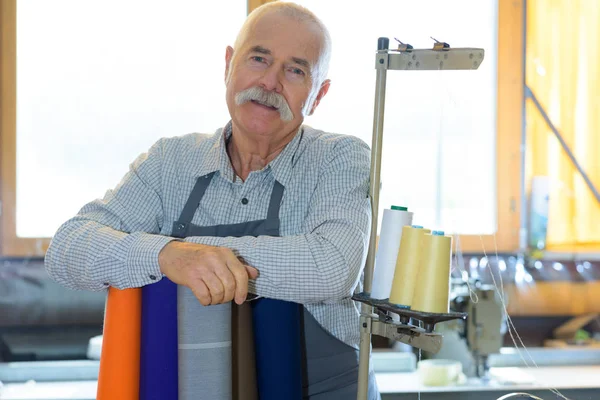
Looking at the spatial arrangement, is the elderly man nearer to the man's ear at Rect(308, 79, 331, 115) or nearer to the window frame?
the man's ear at Rect(308, 79, 331, 115)

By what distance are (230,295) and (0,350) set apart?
2282mm

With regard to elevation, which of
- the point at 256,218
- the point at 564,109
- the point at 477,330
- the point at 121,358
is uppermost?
the point at 564,109

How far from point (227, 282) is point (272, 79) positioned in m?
0.54

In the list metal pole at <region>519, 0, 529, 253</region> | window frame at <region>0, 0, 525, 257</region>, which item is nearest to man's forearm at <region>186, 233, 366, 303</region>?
window frame at <region>0, 0, 525, 257</region>

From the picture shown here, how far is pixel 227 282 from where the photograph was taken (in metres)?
1.18

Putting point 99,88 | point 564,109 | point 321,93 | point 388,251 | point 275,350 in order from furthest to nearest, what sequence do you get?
point 564,109
point 99,88
point 321,93
point 388,251
point 275,350

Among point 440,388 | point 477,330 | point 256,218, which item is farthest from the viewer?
point 477,330

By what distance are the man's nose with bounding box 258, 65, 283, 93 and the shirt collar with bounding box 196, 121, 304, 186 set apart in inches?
5.2

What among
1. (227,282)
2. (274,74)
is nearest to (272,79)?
(274,74)

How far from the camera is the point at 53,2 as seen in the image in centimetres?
320

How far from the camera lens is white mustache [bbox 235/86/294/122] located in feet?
5.06

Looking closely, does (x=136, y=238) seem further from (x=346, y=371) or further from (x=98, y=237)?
(x=346, y=371)

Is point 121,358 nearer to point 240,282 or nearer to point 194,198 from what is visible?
point 240,282

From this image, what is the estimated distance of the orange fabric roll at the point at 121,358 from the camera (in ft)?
4.07
